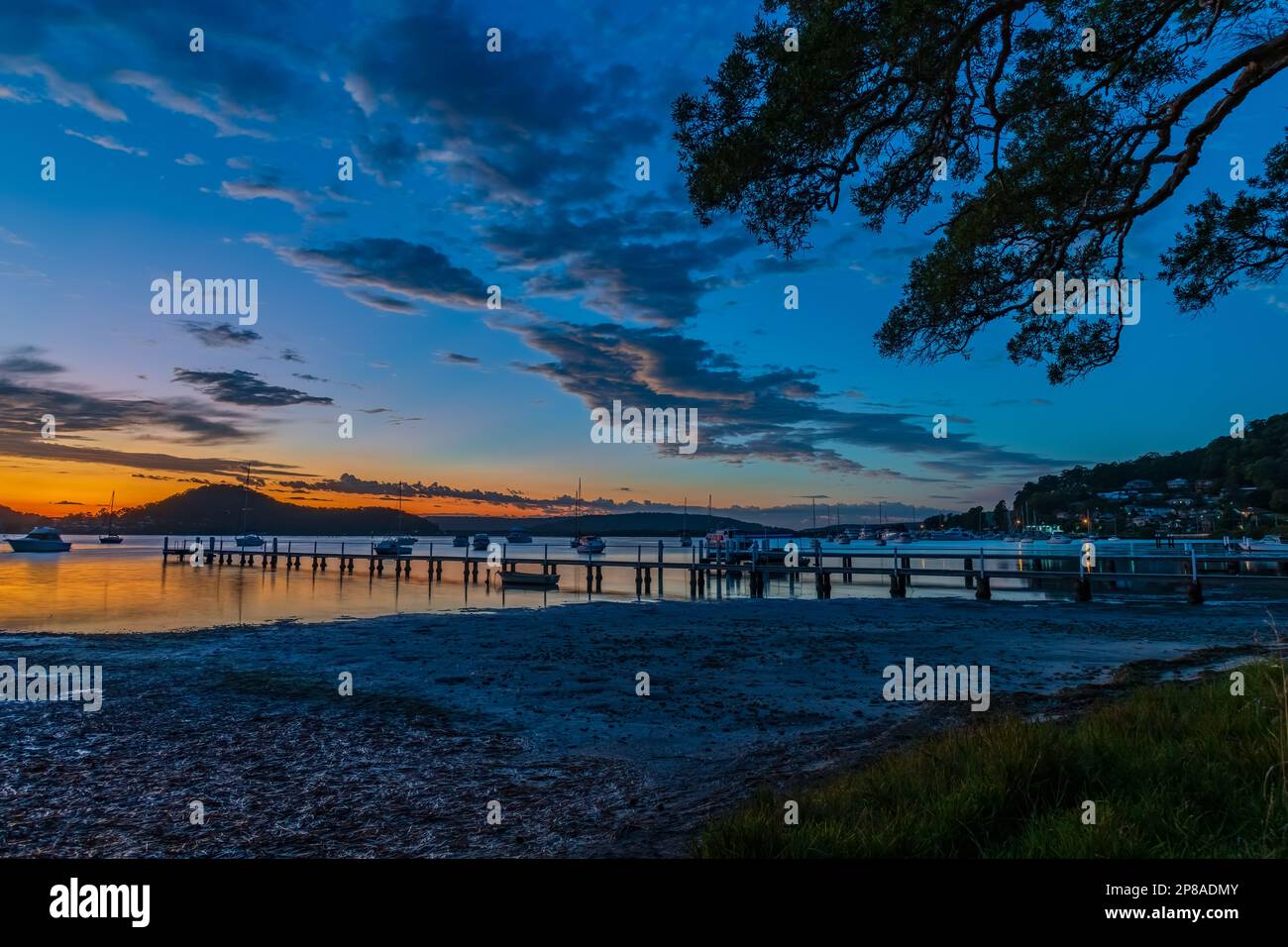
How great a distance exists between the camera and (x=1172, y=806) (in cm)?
497

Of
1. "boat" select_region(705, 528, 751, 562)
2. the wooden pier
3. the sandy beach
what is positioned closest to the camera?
the sandy beach

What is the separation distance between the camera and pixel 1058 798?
17.7 ft

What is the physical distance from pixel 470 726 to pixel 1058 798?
7.90m

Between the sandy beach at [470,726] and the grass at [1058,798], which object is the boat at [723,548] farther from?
the grass at [1058,798]

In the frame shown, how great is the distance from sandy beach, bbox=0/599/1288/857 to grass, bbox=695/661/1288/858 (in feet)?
4.73

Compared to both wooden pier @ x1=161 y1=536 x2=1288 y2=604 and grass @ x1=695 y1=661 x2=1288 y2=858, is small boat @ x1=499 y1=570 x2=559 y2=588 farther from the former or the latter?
grass @ x1=695 y1=661 x2=1288 y2=858

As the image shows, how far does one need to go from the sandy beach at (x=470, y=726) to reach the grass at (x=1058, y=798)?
1.44 meters

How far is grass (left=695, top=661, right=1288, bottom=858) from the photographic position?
14.9 ft

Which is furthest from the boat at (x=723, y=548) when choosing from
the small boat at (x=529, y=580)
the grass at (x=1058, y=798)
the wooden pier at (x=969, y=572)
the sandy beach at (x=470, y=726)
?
the grass at (x=1058, y=798)

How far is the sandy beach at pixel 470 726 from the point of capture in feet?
21.8

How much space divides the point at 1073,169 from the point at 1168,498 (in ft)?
588

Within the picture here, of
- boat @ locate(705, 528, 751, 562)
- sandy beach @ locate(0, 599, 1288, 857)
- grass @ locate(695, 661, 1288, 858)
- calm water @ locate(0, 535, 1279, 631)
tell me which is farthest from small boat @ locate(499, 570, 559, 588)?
grass @ locate(695, 661, 1288, 858)

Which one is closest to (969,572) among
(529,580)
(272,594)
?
(529,580)
